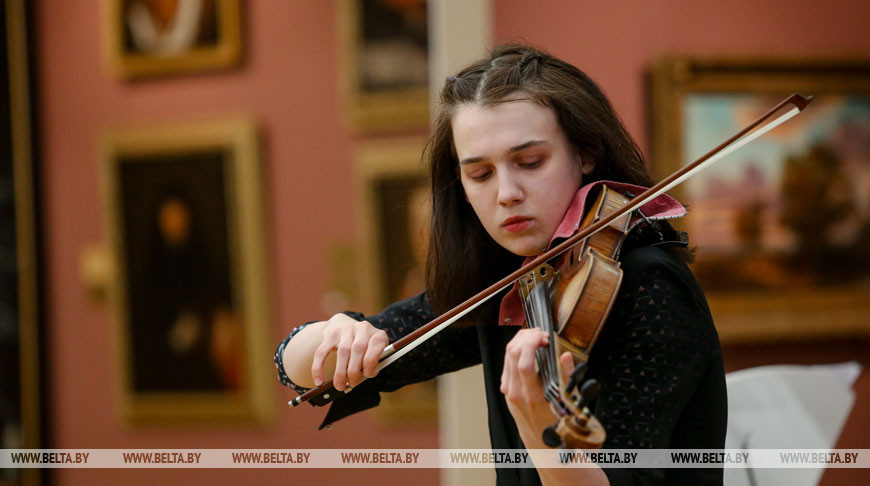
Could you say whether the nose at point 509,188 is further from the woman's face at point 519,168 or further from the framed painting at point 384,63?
the framed painting at point 384,63

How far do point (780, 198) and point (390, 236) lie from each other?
4.03 feet

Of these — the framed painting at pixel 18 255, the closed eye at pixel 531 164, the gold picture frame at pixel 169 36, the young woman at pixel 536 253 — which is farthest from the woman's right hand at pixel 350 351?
the framed painting at pixel 18 255

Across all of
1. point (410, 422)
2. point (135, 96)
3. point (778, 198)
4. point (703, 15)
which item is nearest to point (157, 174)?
point (135, 96)

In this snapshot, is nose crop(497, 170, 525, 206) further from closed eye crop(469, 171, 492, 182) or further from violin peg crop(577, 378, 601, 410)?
violin peg crop(577, 378, 601, 410)

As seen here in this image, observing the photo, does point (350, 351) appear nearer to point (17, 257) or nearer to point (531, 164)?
point (531, 164)

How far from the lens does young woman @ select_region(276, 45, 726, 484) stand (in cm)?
87

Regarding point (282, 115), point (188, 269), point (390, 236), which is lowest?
point (188, 269)

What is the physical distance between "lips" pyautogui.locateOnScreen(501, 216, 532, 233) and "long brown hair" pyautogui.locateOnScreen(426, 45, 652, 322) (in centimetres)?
10

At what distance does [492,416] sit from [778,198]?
2.05 metres

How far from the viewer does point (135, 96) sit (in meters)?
2.95

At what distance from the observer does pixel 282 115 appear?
285 centimetres

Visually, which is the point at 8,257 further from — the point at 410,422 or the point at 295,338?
the point at 295,338

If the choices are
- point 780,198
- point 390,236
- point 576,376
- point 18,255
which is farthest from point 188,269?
point 576,376

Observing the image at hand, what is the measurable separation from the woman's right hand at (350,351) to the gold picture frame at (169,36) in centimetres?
199
